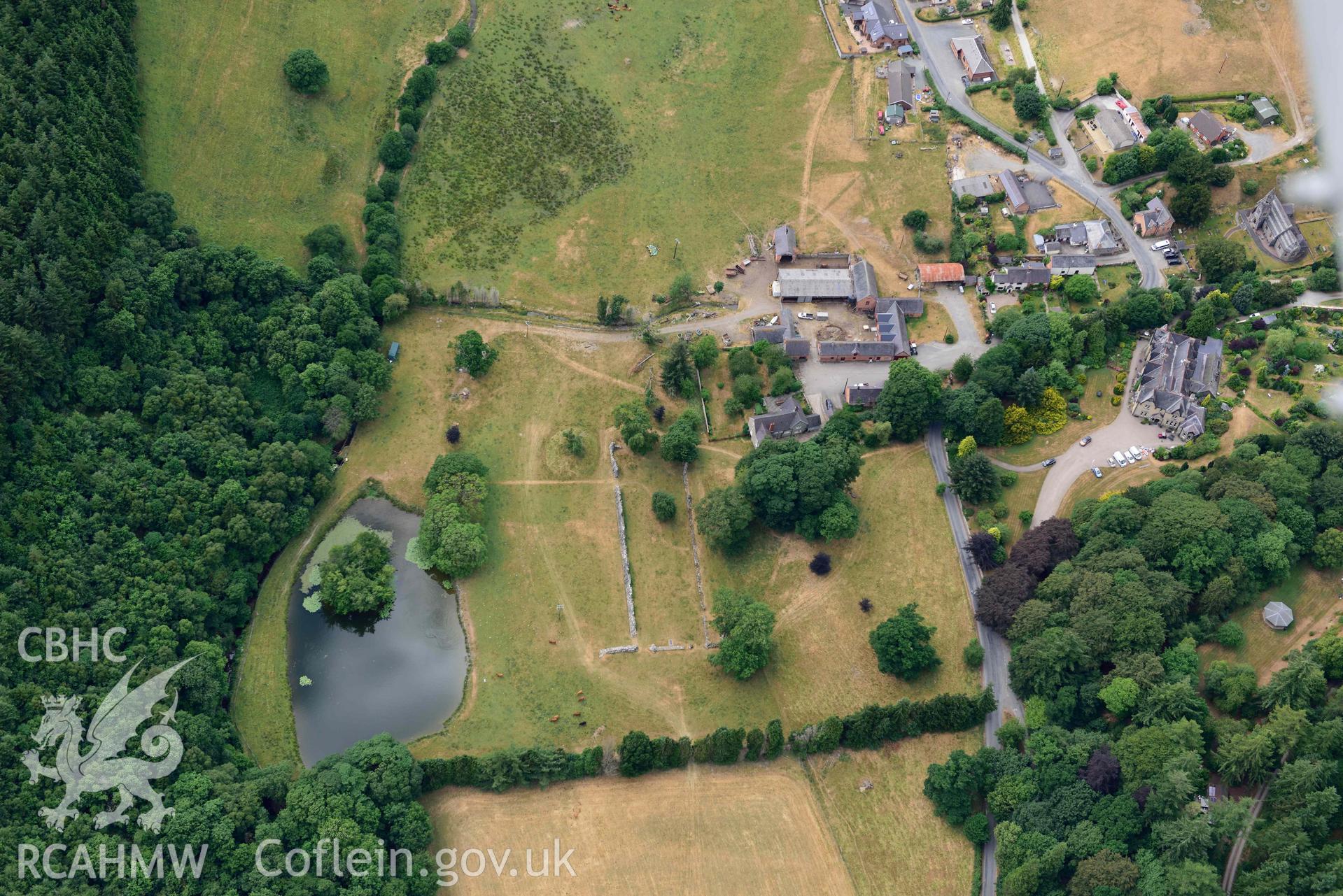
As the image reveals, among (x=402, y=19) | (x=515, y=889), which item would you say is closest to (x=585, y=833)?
(x=515, y=889)

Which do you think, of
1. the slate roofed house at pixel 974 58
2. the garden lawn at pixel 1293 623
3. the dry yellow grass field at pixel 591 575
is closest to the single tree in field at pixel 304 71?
the dry yellow grass field at pixel 591 575

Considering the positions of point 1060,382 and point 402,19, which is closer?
point 1060,382

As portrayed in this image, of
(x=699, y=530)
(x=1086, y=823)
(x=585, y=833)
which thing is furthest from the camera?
(x=699, y=530)

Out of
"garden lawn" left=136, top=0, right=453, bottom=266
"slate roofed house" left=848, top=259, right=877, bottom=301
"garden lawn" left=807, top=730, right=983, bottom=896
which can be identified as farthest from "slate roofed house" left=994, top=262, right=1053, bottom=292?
"garden lawn" left=136, top=0, right=453, bottom=266

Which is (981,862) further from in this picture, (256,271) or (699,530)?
(256,271)

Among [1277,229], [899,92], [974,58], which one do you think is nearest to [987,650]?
[1277,229]

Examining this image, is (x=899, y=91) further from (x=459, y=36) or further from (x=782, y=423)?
(x=459, y=36)

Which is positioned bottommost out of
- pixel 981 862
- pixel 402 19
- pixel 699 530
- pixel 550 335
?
pixel 981 862

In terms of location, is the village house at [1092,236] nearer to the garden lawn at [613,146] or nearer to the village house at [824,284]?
the village house at [824,284]
